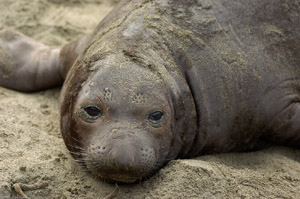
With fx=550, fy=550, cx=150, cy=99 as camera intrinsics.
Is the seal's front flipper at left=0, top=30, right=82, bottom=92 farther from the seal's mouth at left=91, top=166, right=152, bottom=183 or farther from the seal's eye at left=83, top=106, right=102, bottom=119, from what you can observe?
the seal's mouth at left=91, top=166, right=152, bottom=183

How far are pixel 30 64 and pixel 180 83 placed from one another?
2.00 m

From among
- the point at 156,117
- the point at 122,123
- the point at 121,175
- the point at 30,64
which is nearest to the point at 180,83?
the point at 156,117

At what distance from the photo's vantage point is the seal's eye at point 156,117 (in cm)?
400

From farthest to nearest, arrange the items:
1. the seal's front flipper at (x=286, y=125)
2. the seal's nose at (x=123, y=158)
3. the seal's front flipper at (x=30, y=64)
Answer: the seal's front flipper at (x=30, y=64)
the seal's front flipper at (x=286, y=125)
the seal's nose at (x=123, y=158)

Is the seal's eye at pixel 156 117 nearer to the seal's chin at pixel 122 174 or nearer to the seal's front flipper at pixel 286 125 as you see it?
the seal's chin at pixel 122 174

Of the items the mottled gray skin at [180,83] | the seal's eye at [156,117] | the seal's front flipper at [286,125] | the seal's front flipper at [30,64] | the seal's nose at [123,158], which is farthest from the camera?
the seal's front flipper at [30,64]

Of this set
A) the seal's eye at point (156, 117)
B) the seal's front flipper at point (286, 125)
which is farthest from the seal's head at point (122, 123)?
the seal's front flipper at point (286, 125)

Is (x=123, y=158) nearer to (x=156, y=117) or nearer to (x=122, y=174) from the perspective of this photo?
(x=122, y=174)

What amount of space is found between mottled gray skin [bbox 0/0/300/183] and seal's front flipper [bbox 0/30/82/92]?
191 millimetres

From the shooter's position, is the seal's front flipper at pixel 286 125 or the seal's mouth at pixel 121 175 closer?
the seal's mouth at pixel 121 175

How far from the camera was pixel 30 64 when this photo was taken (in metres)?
5.70

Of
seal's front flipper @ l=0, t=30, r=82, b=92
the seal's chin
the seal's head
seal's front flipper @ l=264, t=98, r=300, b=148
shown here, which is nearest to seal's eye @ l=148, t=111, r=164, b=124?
the seal's head

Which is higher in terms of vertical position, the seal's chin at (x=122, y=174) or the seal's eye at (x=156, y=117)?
the seal's eye at (x=156, y=117)

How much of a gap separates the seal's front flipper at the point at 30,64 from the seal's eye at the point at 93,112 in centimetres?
147
